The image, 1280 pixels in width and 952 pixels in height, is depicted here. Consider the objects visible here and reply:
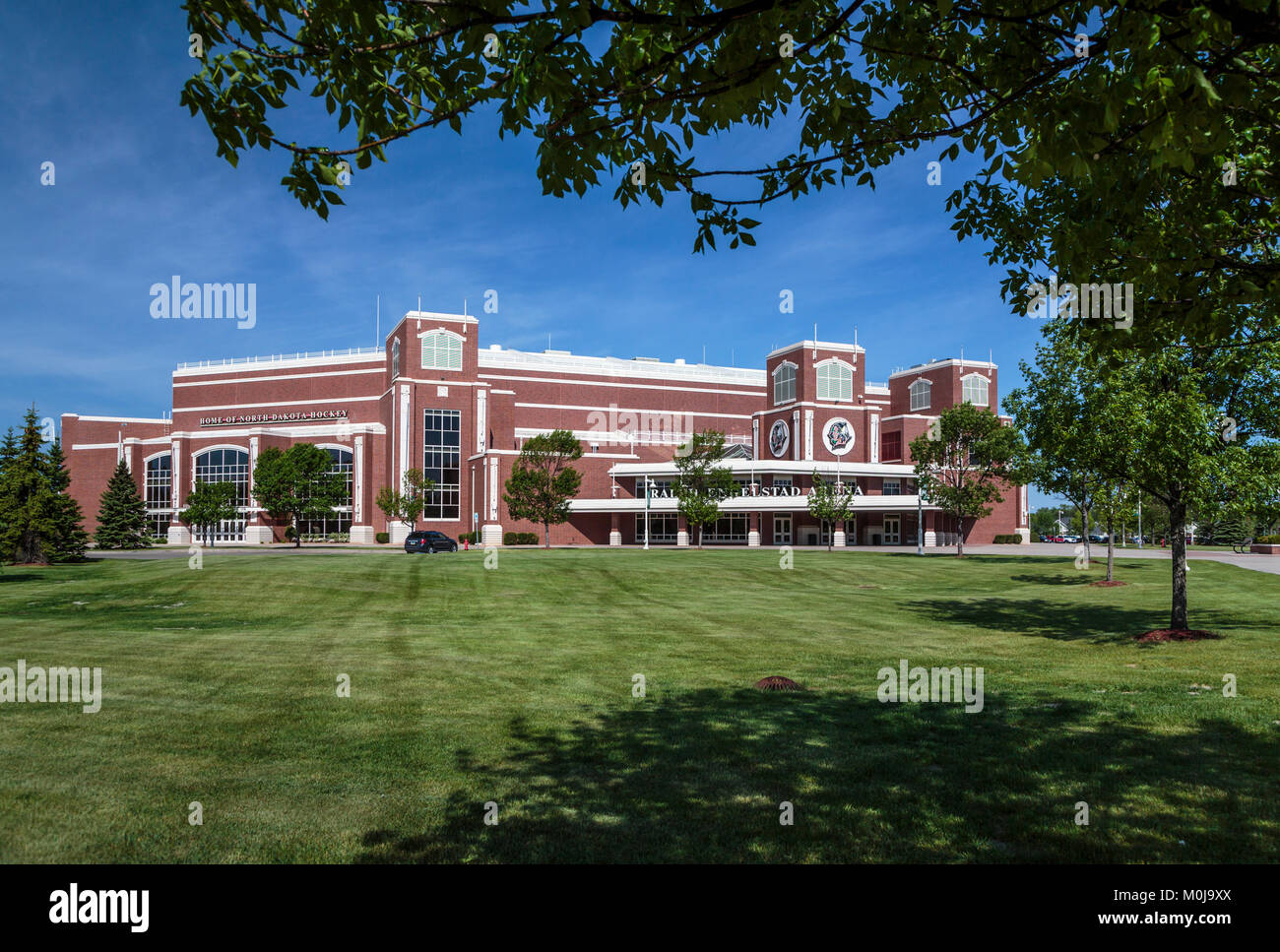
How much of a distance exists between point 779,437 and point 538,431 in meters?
25.8

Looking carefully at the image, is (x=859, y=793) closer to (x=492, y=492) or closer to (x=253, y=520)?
(x=492, y=492)

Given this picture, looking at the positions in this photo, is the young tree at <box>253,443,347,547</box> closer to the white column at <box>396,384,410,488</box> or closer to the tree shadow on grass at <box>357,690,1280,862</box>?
the white column at <box>396,384,410,488</box>

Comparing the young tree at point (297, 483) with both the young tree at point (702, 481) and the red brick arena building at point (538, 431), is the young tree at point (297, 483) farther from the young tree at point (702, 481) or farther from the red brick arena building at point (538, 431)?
the young tree at point (702, 481)

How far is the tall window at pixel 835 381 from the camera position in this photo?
79.1 m

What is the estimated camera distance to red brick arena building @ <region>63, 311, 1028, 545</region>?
225 feet

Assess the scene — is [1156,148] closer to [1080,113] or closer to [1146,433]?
[1080,113]

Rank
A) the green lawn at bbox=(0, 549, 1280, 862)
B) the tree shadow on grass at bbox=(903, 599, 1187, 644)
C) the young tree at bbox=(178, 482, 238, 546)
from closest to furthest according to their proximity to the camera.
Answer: the green lawn at bbox=(0, 549, 1280, 862) → the tree shadow on grass at bbox=(903, 599, 1187, 644) → the young tree at bbox=(178, 482, 238, 546)

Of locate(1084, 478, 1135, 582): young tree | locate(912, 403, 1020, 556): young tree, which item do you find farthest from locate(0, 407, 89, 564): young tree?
locate(912, 403, 1020, 556): young tree

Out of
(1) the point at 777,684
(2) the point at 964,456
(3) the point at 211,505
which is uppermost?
(2) the point at 964,456

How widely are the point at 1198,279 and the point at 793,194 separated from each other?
3562 millimetres

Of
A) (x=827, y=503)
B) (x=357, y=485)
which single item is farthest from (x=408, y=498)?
(x=827, y=503)

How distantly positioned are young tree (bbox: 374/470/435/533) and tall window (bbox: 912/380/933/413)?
54.8 m

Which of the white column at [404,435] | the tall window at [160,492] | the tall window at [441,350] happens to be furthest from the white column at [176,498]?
the tall window at [441,350]

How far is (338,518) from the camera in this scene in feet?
244
